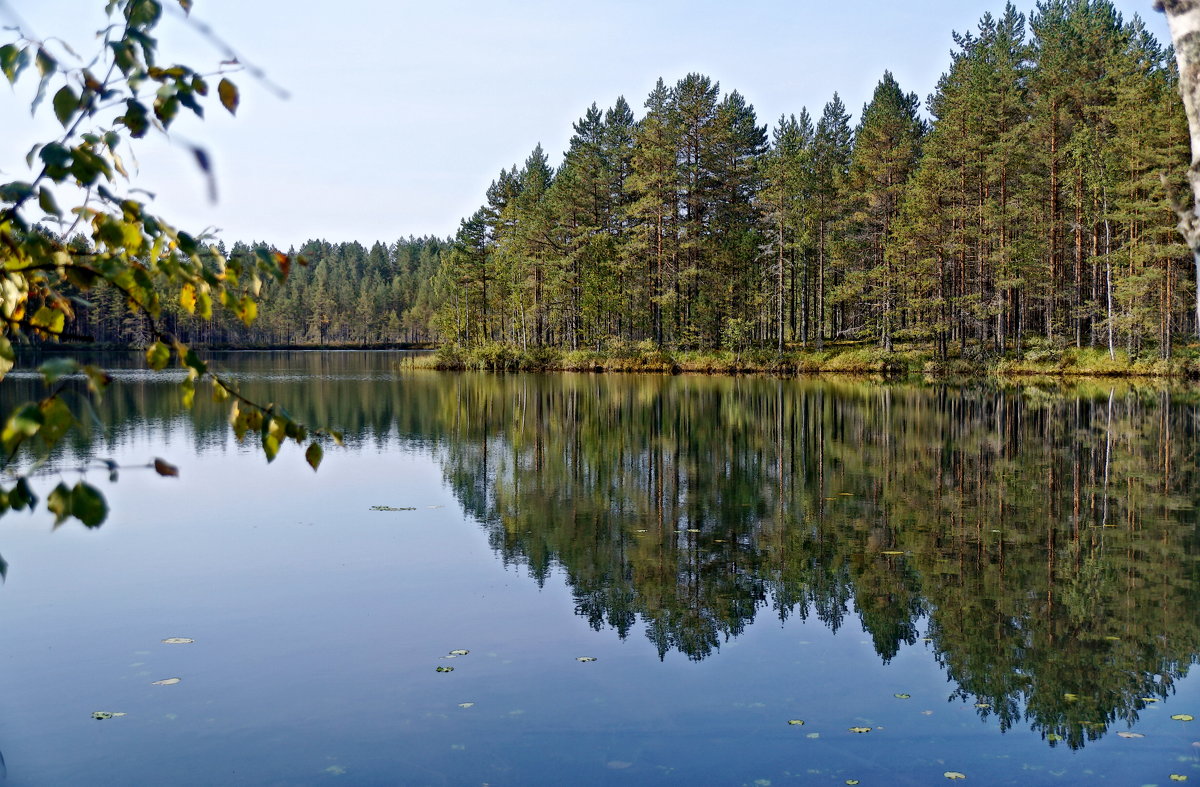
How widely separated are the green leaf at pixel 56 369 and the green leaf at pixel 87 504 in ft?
0.89

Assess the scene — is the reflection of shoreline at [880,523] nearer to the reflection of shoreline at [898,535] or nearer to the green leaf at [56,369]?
the reflection of shoreline at [898,535]

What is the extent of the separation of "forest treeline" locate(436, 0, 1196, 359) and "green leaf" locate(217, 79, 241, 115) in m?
45.0

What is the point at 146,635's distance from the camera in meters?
8.93

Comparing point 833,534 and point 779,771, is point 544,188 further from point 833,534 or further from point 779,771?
point 779,771

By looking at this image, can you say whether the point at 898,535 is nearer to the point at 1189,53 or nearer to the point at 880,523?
the point at 880,523

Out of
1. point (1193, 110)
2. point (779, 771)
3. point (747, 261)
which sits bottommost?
point (779, 771)

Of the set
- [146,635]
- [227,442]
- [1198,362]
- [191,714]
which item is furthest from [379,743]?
[1198,362]

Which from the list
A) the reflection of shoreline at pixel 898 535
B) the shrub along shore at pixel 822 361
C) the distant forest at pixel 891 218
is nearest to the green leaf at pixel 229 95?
the reflection of shoreline at pixel 898 535

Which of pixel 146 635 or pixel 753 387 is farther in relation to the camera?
pixel 753 387

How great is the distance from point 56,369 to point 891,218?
59869 mm

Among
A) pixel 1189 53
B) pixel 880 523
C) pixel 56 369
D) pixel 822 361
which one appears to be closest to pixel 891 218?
pixel 822 361

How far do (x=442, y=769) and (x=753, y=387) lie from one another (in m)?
38.8

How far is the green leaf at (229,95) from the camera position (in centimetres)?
283

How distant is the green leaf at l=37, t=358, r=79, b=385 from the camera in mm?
2057
